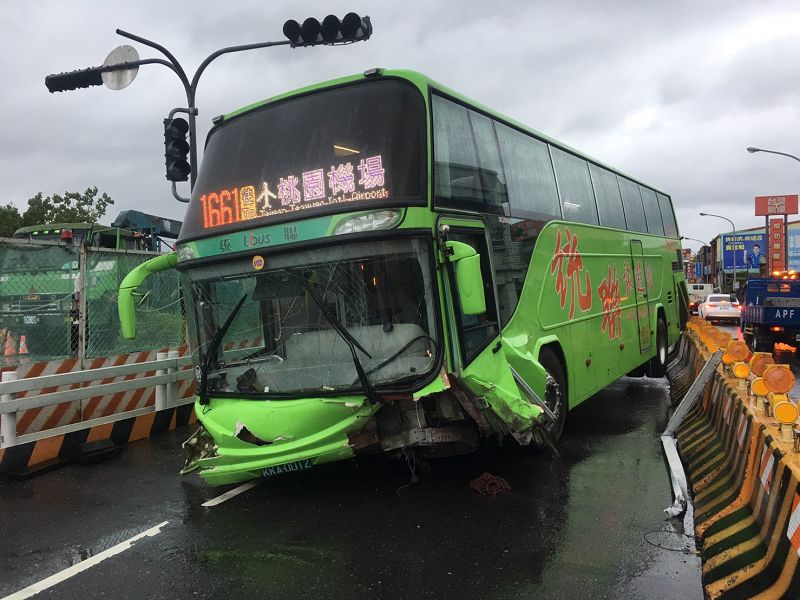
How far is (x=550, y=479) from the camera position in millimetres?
5797

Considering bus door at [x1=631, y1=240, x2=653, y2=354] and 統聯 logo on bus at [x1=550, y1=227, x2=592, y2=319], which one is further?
bus door at [x1=631, y1=240, x2=653, y2=354]

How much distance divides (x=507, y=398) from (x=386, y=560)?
1.60 m

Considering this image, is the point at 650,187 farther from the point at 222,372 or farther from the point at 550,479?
the point at 222,372

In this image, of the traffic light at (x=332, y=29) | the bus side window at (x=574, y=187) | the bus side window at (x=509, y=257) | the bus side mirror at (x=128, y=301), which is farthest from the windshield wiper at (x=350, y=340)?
the traffic light at (x=332, y=29)

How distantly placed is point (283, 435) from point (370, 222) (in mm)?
1830

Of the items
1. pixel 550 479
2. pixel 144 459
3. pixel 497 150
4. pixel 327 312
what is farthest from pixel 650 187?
pixel 144 459

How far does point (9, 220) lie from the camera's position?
36.0m

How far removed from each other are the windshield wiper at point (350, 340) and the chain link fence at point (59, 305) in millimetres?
5534

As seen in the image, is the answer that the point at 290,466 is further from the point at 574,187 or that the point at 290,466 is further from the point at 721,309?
the point at 721,309

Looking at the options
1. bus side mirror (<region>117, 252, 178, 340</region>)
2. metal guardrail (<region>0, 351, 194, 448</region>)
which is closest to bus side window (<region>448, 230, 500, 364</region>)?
bus side mirror (<region>117, 252, 178, 340</region>)

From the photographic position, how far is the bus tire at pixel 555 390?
6.43 metres

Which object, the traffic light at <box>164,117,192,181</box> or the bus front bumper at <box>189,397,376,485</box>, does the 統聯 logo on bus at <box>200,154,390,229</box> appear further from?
the traffic light at <box>164,117,192,181</box>

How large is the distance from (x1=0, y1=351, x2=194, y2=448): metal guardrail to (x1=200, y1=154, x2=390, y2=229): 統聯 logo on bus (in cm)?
322

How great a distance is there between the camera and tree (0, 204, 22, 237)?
35.3 metres
